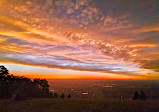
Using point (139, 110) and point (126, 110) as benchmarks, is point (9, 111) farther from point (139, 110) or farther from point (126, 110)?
point (139, 110)

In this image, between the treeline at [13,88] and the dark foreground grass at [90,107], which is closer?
the dark foreground grass at [90,107]

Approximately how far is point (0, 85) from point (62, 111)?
2339 cm

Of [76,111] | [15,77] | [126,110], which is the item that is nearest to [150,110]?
[126,110]

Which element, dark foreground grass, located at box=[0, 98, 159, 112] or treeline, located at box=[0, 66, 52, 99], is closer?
dark foreground grass, located at box=[0, 98, 159, 112]

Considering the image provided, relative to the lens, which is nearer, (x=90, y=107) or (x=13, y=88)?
(x=90, y=107)

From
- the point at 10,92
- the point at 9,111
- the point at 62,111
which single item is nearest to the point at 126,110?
the point at 62,111

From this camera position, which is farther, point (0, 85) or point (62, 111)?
point (0, 85)

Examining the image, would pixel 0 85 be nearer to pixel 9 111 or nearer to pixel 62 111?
pixel 9 111

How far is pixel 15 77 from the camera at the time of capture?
120 feet

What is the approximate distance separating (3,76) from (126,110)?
105ft

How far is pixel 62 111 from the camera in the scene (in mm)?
11977

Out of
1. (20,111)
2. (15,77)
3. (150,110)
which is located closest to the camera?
(150,110)

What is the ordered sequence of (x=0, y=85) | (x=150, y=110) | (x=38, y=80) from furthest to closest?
1. (x=38, y=80)
2. (x=0, y=85)
3. (x=150, y=110)

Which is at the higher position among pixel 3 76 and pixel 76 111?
pixel 3 76
